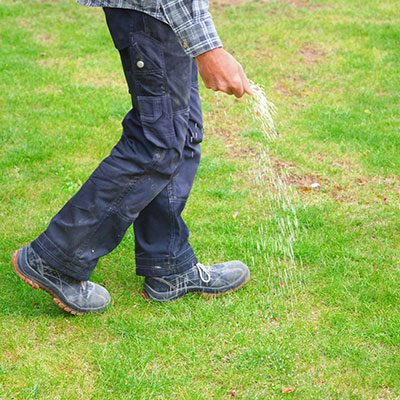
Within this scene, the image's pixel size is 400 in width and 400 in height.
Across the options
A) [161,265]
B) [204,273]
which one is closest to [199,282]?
[204,273]

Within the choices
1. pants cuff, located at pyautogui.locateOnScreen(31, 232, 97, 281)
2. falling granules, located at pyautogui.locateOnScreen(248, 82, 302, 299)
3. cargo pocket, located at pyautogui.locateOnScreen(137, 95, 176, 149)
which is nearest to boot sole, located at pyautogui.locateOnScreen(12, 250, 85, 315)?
pants cuff, located at pyautogui.locateOnScreen(31, 232, 97, 281)

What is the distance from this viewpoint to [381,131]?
502 centimetres

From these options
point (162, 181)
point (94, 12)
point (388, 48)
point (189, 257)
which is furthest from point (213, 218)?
point (94, 12)

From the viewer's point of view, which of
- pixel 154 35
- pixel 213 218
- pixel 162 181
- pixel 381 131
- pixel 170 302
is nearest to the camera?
pixel 154 35

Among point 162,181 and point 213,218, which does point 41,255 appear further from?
point 213,218

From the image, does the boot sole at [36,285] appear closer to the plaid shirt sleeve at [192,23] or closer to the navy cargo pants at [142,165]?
the navy cargo pants at [142,165]

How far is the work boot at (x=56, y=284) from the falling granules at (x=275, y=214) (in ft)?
3.20

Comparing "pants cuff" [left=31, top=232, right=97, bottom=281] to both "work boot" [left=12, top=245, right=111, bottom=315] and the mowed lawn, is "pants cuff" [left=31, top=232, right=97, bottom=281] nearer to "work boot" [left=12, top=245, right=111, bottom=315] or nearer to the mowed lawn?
"work boot" [left=12, top=245, right=111, bottom=315]

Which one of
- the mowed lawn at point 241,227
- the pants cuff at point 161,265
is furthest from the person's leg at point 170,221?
the mowed lawn at point 241,227

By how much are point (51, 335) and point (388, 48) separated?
5.55m

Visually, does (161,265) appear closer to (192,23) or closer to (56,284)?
(56,284)

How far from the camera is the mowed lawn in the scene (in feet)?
8.38

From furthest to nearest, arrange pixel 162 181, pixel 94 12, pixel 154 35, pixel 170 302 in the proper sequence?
1. pixel 94 12
2. pixel 170 302
3. pixel 162 181
4. pixel 154 35

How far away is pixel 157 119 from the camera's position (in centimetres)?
Result: 254
